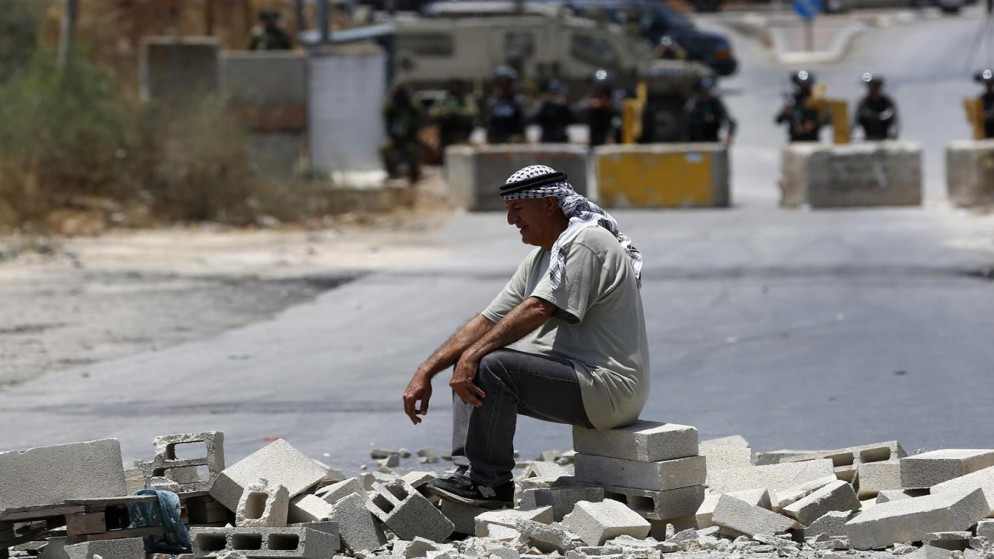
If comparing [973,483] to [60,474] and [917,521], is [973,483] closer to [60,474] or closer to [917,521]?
[917,521]

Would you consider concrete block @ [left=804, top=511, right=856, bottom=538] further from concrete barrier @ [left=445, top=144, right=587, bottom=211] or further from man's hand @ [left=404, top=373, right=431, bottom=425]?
concrete barrier @ [left=445, top=144, right=587, bottom=211]

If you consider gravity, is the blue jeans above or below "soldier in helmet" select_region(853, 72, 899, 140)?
below

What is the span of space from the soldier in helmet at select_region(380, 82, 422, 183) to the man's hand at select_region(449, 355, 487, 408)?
759 inches

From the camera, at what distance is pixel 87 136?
21672 millimetres

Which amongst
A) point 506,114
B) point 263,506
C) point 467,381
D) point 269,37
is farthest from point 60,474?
point 269,37

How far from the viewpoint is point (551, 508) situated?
566 cm

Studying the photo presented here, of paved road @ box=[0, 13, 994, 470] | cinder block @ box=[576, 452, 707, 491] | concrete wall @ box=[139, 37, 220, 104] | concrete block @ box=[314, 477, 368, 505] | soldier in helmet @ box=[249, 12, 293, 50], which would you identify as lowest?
paved road @ box=[0, 13, 994, 470]

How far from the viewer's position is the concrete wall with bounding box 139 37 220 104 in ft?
81.3

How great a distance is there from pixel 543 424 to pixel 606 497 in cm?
253

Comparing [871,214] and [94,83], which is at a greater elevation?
[94,83]

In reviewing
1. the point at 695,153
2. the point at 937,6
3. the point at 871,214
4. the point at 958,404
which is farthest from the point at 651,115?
the point at 937,6

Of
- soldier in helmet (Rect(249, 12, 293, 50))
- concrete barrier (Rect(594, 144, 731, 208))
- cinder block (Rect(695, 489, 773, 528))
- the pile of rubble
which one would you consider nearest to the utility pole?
soldier in helmet (Rect(249, 12, 293, 50))

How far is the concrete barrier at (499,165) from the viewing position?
2225 cm

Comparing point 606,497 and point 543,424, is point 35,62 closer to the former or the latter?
point 543,424
